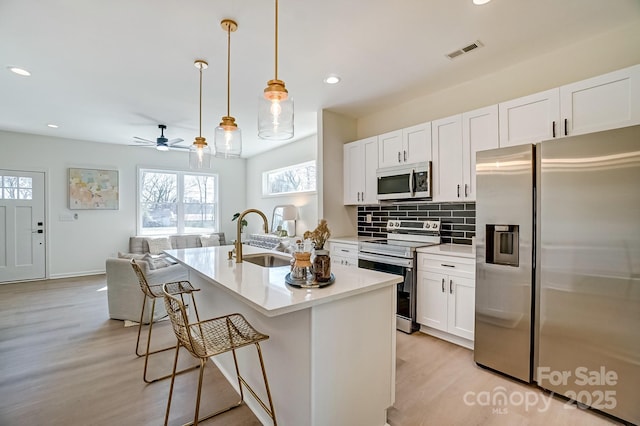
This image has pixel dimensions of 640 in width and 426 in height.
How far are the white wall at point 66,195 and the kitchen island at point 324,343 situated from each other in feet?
18.1

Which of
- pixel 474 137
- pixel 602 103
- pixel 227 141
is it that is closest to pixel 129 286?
pixel 227 141

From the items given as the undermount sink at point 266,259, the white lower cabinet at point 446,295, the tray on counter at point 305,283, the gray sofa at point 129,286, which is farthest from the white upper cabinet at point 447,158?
the gray sofa at point 129,286

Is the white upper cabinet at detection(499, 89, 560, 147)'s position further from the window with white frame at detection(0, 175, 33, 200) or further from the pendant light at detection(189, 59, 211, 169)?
the window with white frame at detection(0, 175, 33, 200)

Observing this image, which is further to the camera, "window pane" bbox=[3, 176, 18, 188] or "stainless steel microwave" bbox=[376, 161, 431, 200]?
"window pane" bbox=[3, 176, 18, 188]

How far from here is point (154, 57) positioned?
8.95 feet

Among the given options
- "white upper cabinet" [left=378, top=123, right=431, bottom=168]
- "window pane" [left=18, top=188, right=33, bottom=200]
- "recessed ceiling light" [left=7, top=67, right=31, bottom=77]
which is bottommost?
"window pane" [left=18, top=188, right=33, bottom=200]

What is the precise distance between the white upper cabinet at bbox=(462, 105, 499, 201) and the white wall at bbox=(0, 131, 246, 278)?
621cm

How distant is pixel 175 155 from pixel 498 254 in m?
6.76

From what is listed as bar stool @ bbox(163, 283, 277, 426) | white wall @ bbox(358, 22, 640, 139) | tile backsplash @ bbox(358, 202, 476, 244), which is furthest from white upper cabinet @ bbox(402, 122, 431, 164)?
bar stool @ bbox(163, 283, 277, 426)

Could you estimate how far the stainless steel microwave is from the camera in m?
3.31

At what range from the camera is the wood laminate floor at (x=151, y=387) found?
6.19 feet

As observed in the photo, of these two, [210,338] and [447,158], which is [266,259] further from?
[447,158]

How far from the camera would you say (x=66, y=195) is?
5.74 meters

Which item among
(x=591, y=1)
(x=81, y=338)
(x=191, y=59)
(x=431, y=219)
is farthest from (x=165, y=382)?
(x=591, y=1)
